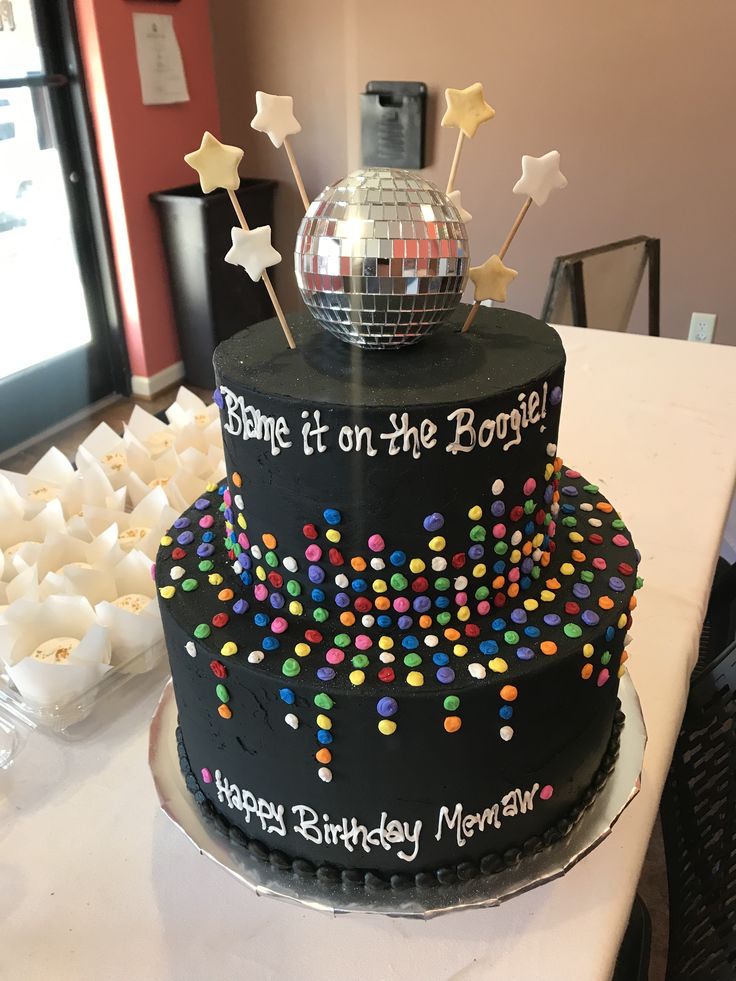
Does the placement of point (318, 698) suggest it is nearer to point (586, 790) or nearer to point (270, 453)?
point (270, 453)

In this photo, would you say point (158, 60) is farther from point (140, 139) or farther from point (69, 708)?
point (69, 708)

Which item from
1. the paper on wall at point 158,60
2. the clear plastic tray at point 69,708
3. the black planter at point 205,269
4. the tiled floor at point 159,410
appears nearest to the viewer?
the clear plastic tray at point 69,708

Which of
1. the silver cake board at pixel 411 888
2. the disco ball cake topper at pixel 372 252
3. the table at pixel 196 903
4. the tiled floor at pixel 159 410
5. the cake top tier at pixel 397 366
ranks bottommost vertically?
the tiled floor at pixel 159 410

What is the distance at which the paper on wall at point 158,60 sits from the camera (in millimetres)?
3059

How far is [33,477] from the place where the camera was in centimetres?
147

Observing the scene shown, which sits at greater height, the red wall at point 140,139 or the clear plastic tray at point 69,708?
the red wall at point 140,139

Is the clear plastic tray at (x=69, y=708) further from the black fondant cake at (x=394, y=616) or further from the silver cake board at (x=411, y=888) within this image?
the black fondant cake at (x=394, y=616)

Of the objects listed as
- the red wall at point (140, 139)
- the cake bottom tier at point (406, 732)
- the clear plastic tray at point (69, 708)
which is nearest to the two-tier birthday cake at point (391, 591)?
the cake bottom tier at point (406, 732)

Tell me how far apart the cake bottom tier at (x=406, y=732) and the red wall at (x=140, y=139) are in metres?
2.76

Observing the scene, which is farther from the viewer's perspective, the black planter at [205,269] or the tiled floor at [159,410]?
the black planter at [205,269]

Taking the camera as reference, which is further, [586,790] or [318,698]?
[586,790]

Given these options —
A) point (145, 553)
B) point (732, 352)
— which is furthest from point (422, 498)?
point (732, 352)

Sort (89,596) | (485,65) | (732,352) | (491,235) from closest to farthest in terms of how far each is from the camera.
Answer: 1. (89,596)
2. (732,352)
3. (485,65)
4. (491,235)

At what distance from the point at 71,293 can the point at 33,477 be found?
82.5 inches
